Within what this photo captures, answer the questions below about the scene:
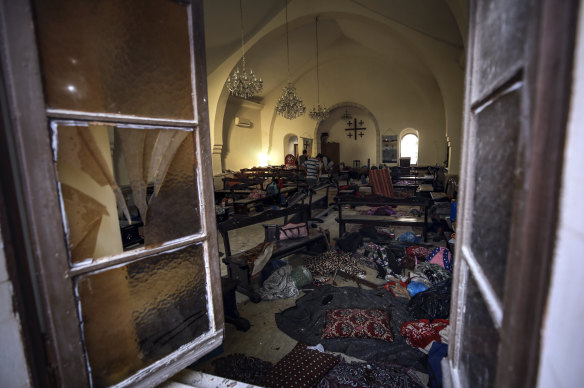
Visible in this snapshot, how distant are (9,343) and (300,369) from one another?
1835 mm

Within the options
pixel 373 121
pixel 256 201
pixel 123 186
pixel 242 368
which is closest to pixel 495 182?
pixel 123 186

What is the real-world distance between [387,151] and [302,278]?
1110 cm

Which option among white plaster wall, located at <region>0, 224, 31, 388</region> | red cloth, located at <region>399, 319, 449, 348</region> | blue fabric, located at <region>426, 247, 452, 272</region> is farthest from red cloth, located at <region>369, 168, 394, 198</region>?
white plaster wall, located at <region>0, 224, 31, 388</region>

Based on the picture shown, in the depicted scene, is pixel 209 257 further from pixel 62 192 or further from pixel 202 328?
pixel 62 192

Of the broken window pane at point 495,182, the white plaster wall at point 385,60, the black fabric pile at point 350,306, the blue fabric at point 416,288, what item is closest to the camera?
the broken window pane at point 495,182

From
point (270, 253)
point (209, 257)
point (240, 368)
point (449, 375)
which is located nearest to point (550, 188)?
point (449, 375)

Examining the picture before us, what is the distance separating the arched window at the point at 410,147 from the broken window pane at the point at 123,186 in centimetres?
1358

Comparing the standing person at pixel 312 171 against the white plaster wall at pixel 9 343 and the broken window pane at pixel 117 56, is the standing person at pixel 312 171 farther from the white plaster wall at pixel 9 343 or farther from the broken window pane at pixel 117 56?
the white plaster wall at pixel 9 343

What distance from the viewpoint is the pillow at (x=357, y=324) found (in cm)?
263

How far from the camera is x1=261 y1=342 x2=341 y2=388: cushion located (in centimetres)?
205

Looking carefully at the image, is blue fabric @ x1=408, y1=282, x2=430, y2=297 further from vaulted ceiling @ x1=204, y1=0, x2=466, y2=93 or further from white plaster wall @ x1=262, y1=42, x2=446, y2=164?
white plaster wall @ x1=262, y1=42, x2=446, y2=164

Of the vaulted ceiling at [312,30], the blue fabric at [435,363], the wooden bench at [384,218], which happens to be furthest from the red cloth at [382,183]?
the blue fabric at [435,363]

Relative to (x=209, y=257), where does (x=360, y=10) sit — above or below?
above

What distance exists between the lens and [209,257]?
4.39ft
